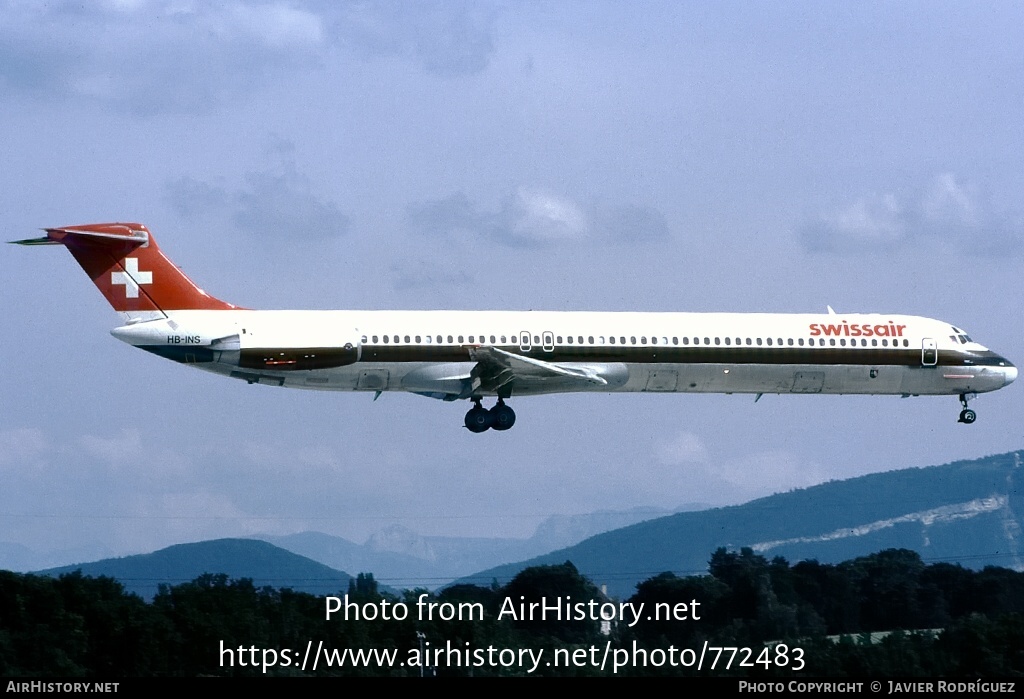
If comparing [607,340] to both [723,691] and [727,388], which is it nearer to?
[727,388]

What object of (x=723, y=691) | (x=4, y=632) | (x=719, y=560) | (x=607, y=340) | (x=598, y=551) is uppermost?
(x=598, y=551)

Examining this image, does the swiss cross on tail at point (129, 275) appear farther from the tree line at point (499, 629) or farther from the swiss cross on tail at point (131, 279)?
the tree line at point (499, 629)

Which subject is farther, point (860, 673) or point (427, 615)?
point (427, 615)

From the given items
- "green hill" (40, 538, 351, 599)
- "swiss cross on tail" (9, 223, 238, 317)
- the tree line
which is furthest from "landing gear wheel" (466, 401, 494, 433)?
"green hill" (40, 538, 351, 599)

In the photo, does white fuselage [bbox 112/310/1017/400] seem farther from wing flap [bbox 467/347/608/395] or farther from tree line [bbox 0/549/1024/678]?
tree line [bbox 0/549/1024/678]

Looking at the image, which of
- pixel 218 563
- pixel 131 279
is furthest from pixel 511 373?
pixel 218 563

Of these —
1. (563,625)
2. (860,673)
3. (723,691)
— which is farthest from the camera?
(563,625)

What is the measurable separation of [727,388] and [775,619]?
8.84 metres

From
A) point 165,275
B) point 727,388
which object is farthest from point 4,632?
point 727,388

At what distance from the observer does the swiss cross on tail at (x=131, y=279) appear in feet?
174

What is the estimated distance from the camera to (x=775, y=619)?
59.9 metres

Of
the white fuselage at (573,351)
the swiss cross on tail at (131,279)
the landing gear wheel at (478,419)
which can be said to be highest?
the swiss cross on tail at (131,279)

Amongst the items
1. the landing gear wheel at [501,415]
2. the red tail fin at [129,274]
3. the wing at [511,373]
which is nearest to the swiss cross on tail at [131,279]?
the red tail fin at [129,274]

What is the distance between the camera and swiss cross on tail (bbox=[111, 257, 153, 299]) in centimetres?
5297
